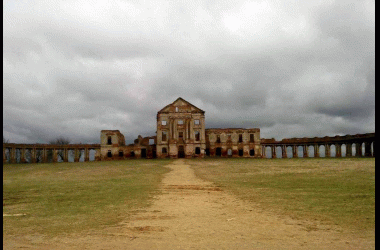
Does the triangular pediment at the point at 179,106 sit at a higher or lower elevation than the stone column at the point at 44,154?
higher

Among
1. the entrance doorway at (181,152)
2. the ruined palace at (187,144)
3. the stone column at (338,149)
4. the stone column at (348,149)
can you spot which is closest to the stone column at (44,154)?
the ruined palace at (187,144)

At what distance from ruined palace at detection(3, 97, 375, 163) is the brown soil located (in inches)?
1867

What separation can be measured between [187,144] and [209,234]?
49.7m

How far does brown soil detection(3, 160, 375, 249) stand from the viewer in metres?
6.05

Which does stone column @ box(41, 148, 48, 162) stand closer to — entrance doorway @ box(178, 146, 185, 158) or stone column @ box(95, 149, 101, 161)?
stone column @ box(95, 149, 101, 161)

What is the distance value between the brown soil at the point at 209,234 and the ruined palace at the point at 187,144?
47433 millimetres

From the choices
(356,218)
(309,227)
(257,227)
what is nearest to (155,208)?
(257,227)

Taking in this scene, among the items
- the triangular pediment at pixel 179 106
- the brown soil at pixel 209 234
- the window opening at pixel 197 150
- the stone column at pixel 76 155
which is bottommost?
the stone column at pixel 76 155

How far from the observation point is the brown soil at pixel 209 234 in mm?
6055

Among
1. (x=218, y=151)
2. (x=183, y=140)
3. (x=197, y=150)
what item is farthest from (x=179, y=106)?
(x=218, y=151)

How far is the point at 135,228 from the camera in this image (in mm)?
7496

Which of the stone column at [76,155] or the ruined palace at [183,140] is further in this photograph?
the stone column at [76,155]

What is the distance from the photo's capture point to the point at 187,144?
56.5 metres

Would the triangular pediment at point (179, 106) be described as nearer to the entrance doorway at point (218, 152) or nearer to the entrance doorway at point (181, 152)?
the entrance doorway at point (181, 152)
